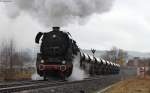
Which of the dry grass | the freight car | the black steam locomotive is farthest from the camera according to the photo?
the freight car

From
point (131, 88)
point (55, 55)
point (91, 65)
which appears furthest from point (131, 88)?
point (91, 65)

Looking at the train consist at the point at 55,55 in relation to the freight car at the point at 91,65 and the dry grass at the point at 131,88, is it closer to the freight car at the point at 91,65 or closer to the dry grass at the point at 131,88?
the dry grass at the point at 131,88

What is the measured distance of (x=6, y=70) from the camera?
43.2 metres

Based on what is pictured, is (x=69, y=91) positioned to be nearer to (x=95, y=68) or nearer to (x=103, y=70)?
(x=95, y=68)

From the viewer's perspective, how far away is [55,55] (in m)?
30.2

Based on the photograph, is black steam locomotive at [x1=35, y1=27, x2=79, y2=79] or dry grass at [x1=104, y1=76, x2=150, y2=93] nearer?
dry grass at [x1=104, y1=76, x2=150, y2=93]

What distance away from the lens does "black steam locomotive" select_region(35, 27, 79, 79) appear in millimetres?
29734

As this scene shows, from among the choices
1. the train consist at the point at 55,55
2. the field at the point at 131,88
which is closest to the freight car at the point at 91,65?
the field at the point at 131,88

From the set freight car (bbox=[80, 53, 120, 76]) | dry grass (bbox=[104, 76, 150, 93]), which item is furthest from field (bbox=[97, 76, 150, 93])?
freight car (bbox=[80, 53, 120, 76])

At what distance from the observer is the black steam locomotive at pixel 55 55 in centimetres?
2973

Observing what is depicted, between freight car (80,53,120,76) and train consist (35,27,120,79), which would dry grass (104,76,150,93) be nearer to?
train consist (35,27,120,79)

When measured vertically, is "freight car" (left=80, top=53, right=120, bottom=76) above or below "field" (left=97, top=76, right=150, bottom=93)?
above

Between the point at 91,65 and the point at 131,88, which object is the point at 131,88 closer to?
the point at 131,88

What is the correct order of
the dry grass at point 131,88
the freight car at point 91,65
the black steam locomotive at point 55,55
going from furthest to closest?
the freight car at point 91,65
the black steam locomotive at point 55,55
the dry grass at point 131,88
